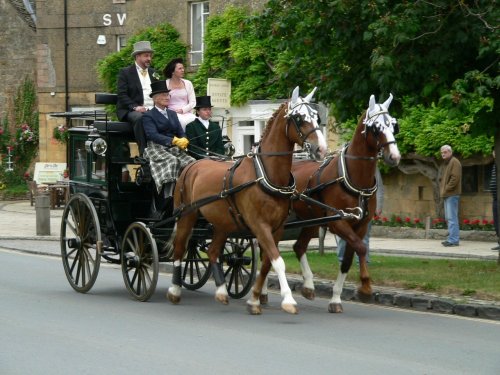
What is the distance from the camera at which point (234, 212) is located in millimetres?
11992

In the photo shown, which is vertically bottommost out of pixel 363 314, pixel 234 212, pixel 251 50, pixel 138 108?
pixel 363 314

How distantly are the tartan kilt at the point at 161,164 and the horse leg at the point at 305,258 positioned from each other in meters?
1.69

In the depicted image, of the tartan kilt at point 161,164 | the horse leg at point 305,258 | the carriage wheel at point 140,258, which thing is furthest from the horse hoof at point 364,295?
the tartan kilt at point 161,164

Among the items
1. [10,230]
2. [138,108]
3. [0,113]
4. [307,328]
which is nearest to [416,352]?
[307,328]

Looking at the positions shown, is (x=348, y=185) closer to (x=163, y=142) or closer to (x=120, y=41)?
(x=163, y=142)

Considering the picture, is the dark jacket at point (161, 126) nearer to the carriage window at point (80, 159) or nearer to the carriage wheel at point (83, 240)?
the carriage wheel at point (83, 240)

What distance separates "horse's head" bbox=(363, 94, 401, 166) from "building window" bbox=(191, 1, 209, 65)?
71.4 feet

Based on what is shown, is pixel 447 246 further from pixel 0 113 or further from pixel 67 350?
pixel 0 113

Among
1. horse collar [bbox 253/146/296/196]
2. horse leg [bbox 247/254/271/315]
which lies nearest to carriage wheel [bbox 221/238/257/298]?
horse leg [bbox 247/254/271/315]

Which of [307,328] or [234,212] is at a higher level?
[234,212]

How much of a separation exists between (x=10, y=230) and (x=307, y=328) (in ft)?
56.6

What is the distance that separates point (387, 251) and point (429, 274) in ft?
18.2

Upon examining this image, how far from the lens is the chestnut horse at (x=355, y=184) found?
39.0ft

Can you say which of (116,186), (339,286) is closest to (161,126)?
(116,186)
